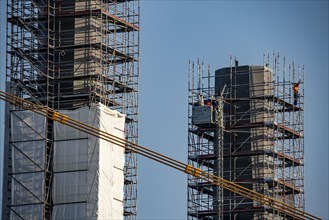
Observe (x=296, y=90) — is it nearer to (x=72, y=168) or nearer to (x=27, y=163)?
(x=72, y=168)

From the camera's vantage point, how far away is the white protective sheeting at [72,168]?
117875 mm

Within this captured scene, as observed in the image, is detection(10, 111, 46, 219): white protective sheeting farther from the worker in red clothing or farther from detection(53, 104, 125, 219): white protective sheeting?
the worker in red clothing

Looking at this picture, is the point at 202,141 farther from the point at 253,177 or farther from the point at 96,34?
the point at 96,34

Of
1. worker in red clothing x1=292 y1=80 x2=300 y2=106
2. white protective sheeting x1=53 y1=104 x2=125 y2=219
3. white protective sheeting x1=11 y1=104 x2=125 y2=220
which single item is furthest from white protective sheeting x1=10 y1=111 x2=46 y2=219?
worker in red clothing x1=292 y1=80 x2=300 y2=106

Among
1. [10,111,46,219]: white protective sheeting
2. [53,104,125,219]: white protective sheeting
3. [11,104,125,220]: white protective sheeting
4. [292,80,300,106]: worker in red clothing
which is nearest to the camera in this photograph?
[53,104,125,219]: white protective sheeting

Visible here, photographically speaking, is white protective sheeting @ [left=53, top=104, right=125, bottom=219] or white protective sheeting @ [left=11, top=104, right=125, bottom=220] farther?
white protective sheeting @ [left=11, top=104, right=125, bottom=220]

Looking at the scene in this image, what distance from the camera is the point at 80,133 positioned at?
119188 mm

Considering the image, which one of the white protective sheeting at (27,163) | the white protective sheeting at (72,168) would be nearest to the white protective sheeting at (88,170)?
the white protective sheeting at (72,168)

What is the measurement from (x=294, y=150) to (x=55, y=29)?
19.2m

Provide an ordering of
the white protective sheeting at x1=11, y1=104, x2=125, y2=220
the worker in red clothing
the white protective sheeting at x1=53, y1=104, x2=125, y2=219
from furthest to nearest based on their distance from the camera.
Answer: the worker in red clothing
the white protective sheeting at x1=11, y1=104, x2=125, y2=220
the white protective sheeting at x1=53, y1=104, x2=125, y2=219

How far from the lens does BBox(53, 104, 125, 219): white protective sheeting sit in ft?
386

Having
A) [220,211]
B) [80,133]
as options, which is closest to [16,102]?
[80,133]

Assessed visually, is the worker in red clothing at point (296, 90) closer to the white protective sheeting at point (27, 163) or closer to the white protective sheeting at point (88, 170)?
the white protective sheeting at point (88, 170)

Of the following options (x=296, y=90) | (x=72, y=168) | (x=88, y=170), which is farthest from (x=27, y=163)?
(x=296, y=90)
